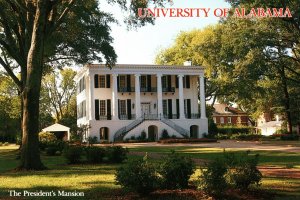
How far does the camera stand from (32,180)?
13008mm

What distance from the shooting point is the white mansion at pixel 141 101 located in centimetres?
4691

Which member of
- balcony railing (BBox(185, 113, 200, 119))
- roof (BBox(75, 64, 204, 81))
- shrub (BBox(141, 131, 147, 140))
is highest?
roof (BBox(75, 64, 204, 81))

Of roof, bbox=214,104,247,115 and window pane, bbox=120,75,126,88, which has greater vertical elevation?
window pane, bbox=120,75,126,88

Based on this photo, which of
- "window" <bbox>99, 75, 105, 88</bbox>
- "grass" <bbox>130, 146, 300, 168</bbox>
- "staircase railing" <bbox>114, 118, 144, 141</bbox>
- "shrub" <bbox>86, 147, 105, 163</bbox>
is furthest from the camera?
"window" <bbox>99, 75, 105, 88</bbox>

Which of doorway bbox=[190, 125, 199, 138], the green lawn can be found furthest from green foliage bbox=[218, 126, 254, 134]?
the green lawn

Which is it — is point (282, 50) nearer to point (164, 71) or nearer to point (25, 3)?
point (164, 71)

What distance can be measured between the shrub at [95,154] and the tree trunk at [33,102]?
300 centimetres

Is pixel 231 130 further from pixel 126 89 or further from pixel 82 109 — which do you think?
pixel 82 109

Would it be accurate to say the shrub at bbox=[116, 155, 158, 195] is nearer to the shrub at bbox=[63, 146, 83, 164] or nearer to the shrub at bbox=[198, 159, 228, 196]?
the shrub at bbox=[198, 159, 228, 196]

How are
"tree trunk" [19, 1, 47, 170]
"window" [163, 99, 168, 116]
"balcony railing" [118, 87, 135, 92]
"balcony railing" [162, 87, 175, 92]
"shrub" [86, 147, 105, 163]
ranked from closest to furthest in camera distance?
1. "tree trunk" [19, 1, 47, 170]
2. "shrub" [86, 147, 105, 163]
3. "balcony railing" [118, 87, 135, 92]
4. "window" [163, 99, 168, 116]
5. "balcony railing" [162, 87, 175, 92]

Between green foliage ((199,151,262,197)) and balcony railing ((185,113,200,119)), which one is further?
balcony railing ((185,113,200,119))

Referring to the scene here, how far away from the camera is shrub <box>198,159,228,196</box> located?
9.13 metres

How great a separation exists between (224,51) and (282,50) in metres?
5.48

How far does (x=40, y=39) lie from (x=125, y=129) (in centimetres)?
3099
